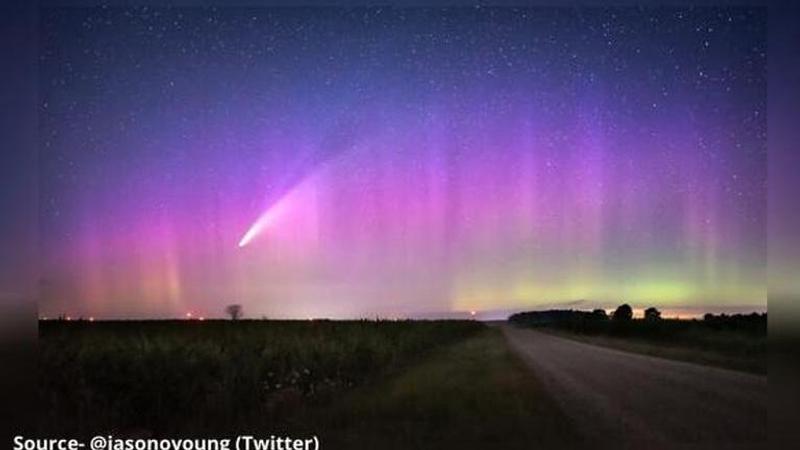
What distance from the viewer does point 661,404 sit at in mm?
16219

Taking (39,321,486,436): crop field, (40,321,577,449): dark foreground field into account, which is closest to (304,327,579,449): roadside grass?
(40,321,577,449): dark foreground field

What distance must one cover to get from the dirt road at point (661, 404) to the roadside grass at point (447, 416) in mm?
540

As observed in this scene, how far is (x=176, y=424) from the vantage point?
1322 cm

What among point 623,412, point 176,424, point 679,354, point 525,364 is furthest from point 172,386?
point 679,354

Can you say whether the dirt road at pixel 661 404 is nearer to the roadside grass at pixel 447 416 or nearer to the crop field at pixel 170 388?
the roadside grass at pixel 447 416

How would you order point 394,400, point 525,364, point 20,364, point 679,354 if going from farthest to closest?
point 679,354
point 525,364
point 394,400
point 20,364

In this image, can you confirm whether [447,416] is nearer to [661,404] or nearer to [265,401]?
[265,401]

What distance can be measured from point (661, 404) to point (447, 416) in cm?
465

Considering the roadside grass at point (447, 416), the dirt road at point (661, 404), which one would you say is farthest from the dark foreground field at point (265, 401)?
the dirt road at point (661, 404)

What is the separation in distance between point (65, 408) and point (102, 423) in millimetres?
994

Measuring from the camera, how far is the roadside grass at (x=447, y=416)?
11.9 meters

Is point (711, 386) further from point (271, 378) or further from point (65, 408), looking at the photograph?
point (65, 408)

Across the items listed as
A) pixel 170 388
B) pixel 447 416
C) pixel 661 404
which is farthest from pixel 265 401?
pixel 661 404

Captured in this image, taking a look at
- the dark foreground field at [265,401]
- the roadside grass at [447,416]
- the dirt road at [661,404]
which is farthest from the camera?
the dark foreground field at [265,401]
